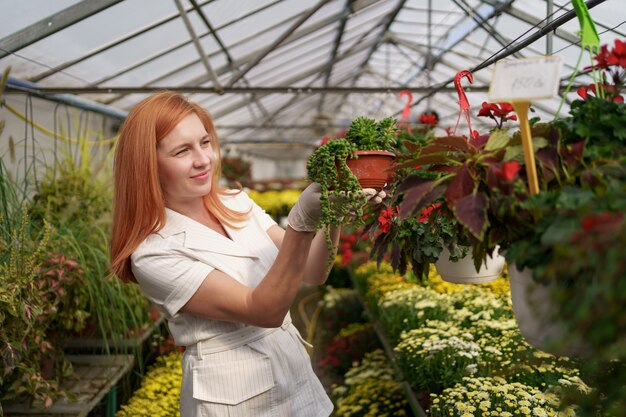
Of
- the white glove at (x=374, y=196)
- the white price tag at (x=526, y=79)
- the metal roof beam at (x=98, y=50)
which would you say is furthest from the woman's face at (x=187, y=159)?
the metal roof beam at (x=98, y=50)

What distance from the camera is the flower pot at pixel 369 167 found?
1.17 meters

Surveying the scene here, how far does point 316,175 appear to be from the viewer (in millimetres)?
1107

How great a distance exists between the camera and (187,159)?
1367 millimetres

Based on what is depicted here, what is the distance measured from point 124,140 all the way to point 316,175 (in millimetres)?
558

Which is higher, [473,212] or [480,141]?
[480,141]

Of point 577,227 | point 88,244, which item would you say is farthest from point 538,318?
point 88,244

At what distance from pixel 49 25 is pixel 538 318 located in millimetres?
3174

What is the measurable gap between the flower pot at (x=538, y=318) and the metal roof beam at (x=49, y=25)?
298cm

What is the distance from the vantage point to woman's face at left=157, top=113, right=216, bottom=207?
136 cm

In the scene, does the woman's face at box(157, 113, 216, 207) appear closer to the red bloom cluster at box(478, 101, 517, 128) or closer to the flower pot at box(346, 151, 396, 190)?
the flower pot at box(346, 151, 396, 190)

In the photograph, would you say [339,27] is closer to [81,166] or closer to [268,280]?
[81,166]

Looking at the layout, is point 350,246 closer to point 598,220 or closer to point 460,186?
point 460,186

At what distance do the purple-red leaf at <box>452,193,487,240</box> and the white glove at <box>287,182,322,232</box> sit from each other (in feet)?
1.27

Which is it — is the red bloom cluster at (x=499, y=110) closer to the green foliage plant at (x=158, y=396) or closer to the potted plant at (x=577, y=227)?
the potted plant at (x=577, y=227)
